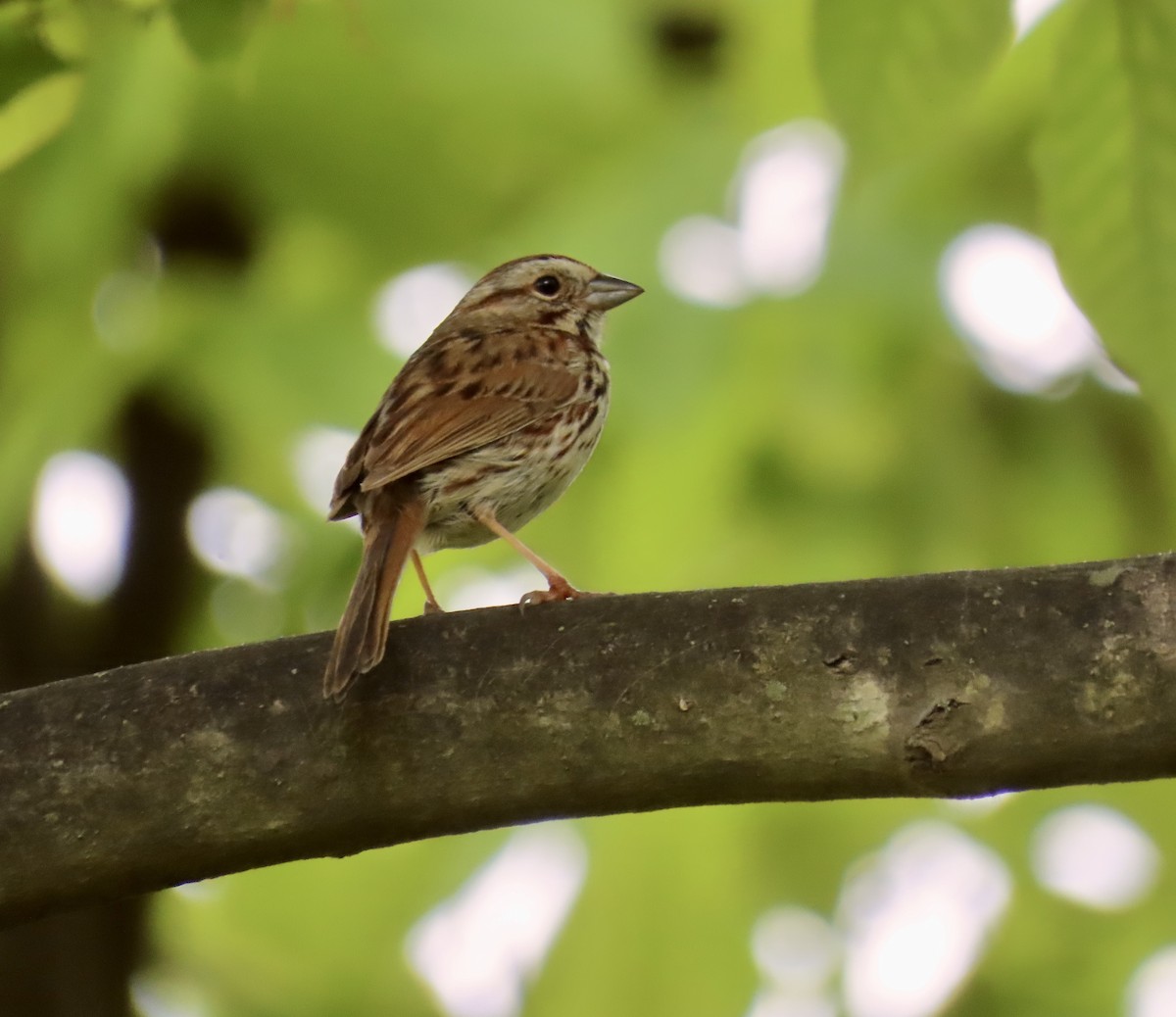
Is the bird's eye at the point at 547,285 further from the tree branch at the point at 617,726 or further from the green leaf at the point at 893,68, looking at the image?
the green leaf at the point at 893,68

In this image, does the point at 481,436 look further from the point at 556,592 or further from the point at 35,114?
the point at 35,114

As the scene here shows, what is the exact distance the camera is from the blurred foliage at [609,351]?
415 cm

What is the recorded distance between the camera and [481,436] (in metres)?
4.21

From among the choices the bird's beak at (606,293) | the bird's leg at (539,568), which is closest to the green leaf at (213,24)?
the bird's leg at (539,568)

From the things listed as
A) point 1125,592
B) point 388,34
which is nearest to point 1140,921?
point 1125,592

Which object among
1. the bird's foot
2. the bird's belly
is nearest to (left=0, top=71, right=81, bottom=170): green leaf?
the bird's foot

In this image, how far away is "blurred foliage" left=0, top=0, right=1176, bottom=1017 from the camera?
4.15m

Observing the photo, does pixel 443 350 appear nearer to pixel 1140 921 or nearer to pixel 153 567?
pixel 153 567

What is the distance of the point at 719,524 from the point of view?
170 inches

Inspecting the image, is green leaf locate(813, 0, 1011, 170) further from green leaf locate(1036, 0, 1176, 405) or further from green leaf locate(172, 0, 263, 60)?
green leaf locate(172, 0, 263, 60)

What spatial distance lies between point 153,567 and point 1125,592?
10.4 feet

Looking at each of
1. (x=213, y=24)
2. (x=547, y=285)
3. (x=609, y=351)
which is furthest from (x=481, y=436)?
(x=213, y=24)

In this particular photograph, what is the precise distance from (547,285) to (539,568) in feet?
5.37

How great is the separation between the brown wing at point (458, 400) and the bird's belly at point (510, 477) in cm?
4
